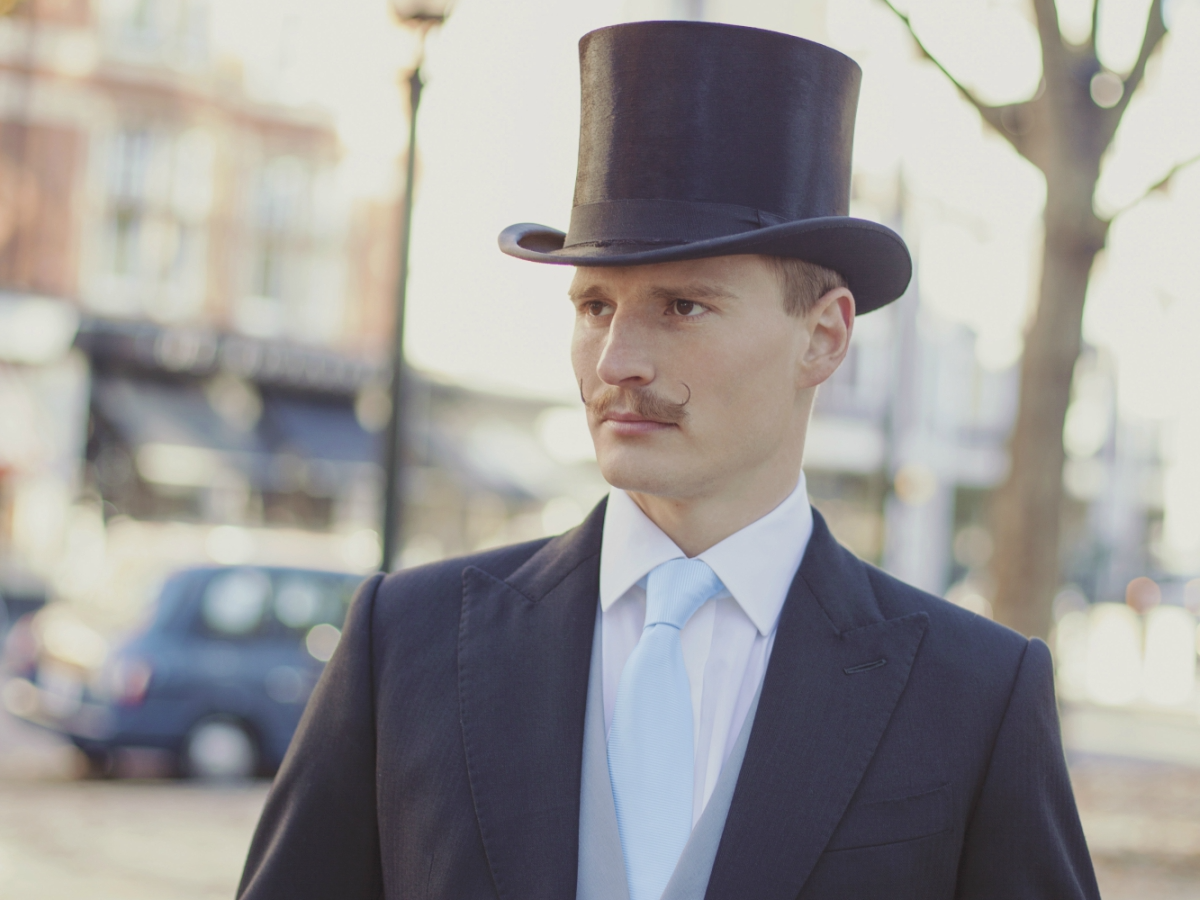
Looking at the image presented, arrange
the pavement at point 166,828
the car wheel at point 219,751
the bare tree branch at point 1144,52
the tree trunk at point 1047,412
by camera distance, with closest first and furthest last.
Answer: the bare tree branch at point 1144,52 → the tree trunk at point 1047,412 → the pavement at point 166,828 → the car wheel at point 219,751

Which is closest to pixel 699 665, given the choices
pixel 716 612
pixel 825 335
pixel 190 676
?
pixel 716 612

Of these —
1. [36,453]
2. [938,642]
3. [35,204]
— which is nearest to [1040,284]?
[938,642]

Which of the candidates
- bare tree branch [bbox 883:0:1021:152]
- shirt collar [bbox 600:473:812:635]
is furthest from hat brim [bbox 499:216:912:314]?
bare tree branch [bbox 883:0:1021:152]

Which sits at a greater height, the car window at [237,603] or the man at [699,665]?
the man at [699,665]

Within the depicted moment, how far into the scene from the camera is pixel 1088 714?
51.0 ft

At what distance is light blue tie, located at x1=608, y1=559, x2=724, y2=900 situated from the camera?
1691 millimetres

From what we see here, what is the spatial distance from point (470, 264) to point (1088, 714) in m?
11.2

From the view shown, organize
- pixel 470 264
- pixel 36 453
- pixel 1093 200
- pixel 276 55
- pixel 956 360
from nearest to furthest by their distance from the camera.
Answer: pixel 1093 200, pixel 36 453, pixel 276 55, pixel 470 264, pixel 956 360

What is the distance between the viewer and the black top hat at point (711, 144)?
5.71 feet

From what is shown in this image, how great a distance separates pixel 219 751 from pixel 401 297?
4744 mm

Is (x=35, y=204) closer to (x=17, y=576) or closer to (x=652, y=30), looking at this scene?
(x=17, y=576)

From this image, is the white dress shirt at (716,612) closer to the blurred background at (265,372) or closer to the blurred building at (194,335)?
the blurred background at (265,372)

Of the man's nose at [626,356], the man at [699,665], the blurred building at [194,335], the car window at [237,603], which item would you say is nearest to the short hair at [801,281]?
the man at [699,665]

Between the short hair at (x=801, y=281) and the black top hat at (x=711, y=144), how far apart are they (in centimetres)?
2
